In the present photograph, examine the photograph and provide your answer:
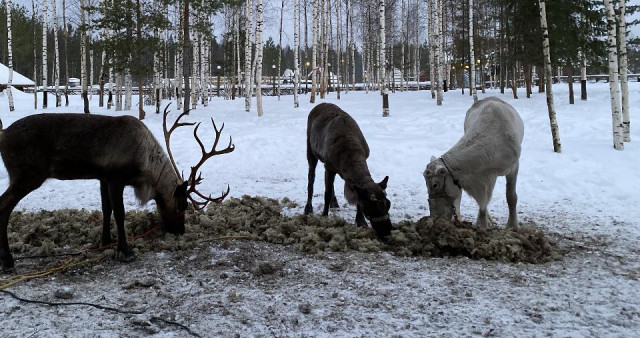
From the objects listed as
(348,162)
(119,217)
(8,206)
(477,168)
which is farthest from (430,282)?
(8,206)

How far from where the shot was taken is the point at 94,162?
4.73 metres

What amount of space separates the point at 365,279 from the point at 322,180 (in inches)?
216

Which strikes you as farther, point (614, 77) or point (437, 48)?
point (437, 48)

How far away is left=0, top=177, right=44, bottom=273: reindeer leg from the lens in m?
4.34

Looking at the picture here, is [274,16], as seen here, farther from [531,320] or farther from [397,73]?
[531,320]

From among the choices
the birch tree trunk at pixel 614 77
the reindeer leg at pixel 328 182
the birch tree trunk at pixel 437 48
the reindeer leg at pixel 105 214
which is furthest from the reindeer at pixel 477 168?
the birch tree trunk at pixel 437 48

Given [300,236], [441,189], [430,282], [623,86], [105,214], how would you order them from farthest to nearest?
[623,86], [441,189], [300,236], [105,214], [430,282]

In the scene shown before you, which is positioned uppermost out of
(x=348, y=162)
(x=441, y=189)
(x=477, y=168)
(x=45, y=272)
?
(x=348, y=162)

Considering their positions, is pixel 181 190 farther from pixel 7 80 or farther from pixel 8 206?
pixel 7 80

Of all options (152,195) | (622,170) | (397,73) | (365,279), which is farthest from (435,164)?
(397,73)

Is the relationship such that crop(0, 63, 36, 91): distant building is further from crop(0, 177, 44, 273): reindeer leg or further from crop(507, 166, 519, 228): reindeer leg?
crop(507, 166, 519, 228): reindeer leg

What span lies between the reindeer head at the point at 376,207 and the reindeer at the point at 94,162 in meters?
1.89

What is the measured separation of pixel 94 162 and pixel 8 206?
822 mm

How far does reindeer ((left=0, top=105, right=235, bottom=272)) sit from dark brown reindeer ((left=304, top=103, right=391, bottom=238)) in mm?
1804
